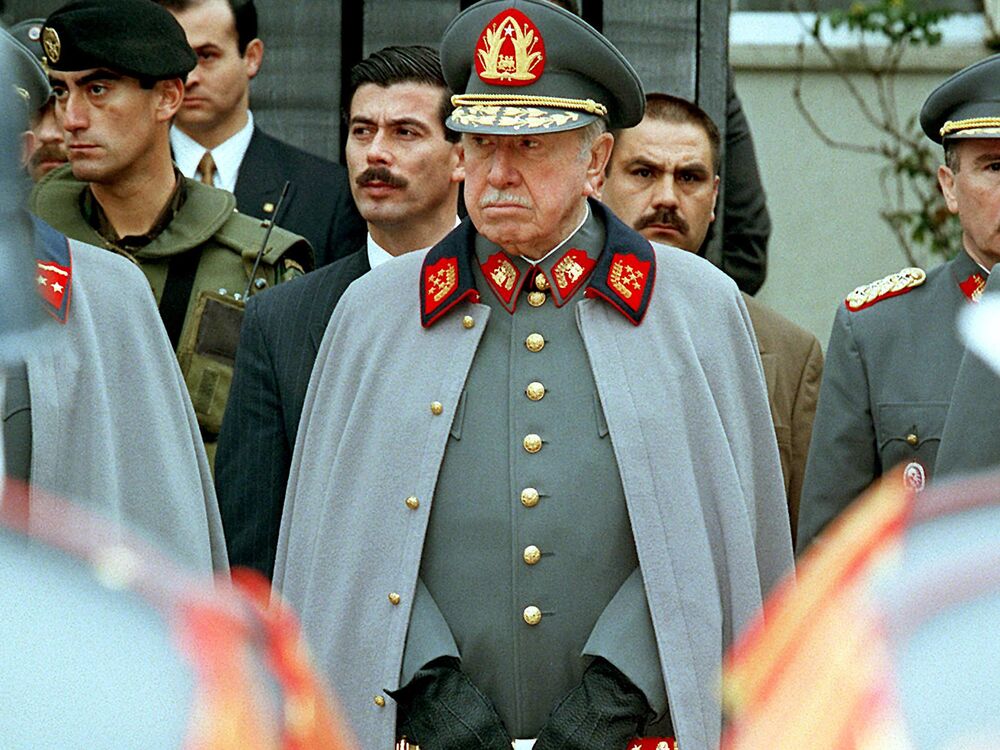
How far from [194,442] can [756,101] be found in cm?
485

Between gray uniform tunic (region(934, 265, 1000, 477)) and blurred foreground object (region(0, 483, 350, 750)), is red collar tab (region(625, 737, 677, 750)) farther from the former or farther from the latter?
blurred foreground object (region(0, 483, 350, 750))

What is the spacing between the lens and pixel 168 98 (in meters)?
5.44

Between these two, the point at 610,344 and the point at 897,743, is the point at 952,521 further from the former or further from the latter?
the point at 610,344

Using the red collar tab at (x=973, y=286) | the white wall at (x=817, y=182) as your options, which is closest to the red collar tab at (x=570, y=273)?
the red collar tab at (x=973, y=286)

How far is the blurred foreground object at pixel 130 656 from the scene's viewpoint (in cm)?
126

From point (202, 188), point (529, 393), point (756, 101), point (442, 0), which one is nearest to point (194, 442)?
point (529, 393)

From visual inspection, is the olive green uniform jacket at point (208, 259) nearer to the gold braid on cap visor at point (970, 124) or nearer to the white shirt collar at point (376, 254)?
the white shirt collar at point (376, 254)

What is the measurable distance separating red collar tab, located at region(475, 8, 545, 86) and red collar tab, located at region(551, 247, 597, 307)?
1.16 ft

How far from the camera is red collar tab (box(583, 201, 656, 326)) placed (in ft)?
13.1

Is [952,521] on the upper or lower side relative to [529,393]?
upper

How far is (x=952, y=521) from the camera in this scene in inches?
50.0

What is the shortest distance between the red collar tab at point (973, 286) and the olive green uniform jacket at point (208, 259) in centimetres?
161

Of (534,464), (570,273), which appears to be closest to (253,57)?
(570,273)

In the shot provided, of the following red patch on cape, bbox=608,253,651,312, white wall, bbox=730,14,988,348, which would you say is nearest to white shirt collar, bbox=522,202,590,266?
red patch on cape, bbox=608,253,651,312
